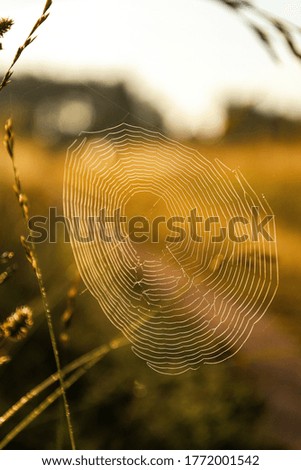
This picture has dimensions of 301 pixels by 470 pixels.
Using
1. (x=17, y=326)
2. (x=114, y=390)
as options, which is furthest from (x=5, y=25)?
(x=114, y=390)

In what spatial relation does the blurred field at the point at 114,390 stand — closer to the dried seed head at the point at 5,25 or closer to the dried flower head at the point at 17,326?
the dried flower head at the point at 17,326

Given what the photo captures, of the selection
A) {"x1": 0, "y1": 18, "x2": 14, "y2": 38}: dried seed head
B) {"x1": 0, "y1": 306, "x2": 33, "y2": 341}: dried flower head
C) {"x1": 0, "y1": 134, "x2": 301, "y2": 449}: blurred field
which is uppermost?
{"x1": 0, "y1": 18, "x2": 14, "y2": 38}: dried seed head

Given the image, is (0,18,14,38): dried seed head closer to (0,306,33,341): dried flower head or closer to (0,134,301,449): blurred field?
(0,306,33,341): dried flower head

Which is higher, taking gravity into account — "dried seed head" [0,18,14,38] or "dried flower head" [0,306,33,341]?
"dried seed head" [0,18,14,38]

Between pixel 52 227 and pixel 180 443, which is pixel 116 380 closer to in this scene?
pixel 180 443

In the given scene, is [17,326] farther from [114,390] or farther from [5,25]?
[114,390]

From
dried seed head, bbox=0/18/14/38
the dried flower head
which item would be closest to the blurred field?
the dried flower head

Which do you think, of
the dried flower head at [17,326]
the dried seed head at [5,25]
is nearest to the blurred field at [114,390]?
the dried flower head at [17,326]

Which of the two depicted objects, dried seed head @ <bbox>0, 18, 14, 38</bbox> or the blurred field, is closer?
dried seed head @ <bbox>0, 18, 14, 38</bbox>

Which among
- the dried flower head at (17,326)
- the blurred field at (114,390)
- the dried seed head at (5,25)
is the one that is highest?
the dried seed head at (5,25)
